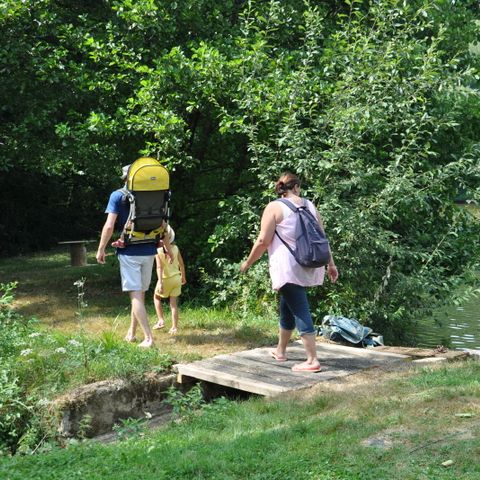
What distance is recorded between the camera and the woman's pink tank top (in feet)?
22.5

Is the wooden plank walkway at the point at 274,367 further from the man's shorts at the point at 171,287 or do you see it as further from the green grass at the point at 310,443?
the man's shorts at the point at 171,287

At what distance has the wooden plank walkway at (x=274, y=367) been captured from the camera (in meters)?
6.76

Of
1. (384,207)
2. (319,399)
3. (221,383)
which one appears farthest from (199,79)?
(319,399)

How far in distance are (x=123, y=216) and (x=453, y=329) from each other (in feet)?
22.1

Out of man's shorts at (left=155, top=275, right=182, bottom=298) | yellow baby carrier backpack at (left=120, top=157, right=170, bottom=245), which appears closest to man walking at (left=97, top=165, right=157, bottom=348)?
yellow baby carrier backpack at (left=120, top=157, right=170, bottom=245)

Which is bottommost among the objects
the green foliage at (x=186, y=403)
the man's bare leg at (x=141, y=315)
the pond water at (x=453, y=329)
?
the pond water at (x=453, y=329)

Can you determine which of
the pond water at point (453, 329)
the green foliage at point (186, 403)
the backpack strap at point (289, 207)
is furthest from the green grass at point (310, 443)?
the pond water at point (453, 329)

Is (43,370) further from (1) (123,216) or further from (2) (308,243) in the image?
(2) (308,243)

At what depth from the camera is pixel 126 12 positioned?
34.4ft

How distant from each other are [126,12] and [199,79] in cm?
146

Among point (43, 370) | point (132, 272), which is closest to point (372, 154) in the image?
point (132, 272)

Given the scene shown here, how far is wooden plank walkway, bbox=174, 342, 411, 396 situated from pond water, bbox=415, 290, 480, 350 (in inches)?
117

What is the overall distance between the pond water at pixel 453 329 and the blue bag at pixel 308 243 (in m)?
4.30

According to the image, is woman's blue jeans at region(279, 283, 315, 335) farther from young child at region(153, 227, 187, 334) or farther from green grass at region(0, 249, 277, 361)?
young child at region(153, 227, 187, 334)
